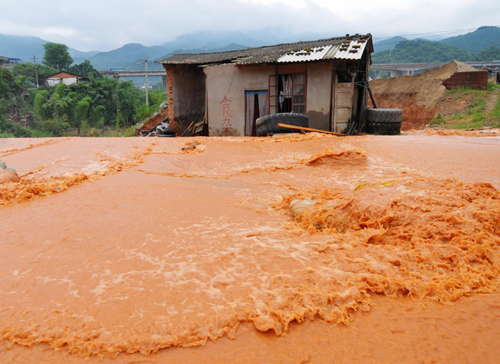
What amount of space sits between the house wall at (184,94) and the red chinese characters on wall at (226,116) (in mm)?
3105

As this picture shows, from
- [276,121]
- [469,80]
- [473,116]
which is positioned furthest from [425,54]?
[276,121]

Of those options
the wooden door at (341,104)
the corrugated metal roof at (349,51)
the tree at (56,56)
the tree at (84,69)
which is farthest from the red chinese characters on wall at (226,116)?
the tree at (56,56)

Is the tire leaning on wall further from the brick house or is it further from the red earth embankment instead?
the red earth embankment

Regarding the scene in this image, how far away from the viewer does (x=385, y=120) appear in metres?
12.2

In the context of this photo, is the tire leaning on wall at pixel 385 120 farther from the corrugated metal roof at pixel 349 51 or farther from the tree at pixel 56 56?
the tree at pixel 56 56

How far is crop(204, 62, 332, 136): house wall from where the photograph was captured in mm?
11594

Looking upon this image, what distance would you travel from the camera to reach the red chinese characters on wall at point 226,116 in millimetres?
13172

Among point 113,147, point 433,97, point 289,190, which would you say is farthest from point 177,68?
point 433,97

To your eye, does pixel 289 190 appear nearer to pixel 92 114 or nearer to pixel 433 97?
pixel 433 97

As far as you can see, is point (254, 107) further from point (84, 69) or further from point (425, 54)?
point (425, 54)

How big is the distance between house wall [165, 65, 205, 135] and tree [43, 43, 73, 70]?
38.8 meters

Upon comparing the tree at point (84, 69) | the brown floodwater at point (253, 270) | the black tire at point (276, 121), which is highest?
the tree at point (84, 69)

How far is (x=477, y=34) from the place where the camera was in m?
105

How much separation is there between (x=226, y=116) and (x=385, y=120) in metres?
5.64
